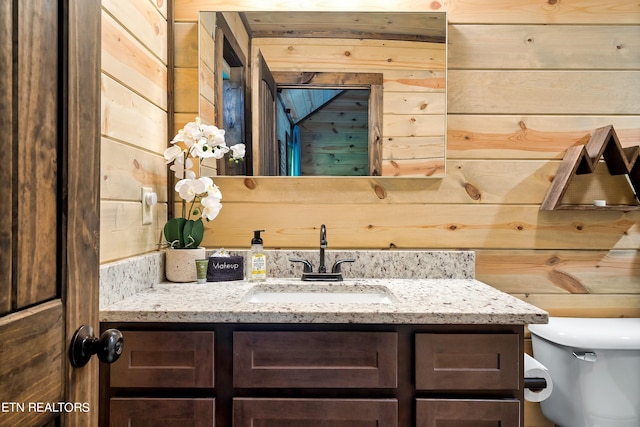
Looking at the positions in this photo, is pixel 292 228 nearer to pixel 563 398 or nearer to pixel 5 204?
pixel 563 398

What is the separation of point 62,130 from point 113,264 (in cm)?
67

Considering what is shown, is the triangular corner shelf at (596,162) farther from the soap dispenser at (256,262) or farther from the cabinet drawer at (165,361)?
the cabinet drawer at (165,361)

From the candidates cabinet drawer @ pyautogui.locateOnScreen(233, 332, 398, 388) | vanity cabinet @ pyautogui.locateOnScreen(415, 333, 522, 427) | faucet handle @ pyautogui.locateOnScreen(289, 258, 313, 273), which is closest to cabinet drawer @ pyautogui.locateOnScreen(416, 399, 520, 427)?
vanity cabinet @ pyautogui.locateOnScreen(415, 333, 522, 427)

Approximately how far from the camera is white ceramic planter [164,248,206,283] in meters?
1.55

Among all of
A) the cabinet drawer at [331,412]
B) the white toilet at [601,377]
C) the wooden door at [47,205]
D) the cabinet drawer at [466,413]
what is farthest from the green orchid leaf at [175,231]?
the white toilet at [601,377]

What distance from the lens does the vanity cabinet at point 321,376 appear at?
44.0 inches

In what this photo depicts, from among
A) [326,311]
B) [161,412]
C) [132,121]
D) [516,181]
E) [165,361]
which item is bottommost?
Result: [161,412]

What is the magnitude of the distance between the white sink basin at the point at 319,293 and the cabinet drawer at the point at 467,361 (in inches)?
15.3

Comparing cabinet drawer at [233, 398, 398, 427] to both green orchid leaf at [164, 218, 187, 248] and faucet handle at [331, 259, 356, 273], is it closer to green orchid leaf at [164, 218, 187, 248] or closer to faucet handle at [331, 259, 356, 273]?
faucet handle at [331, 259, 356, 273]

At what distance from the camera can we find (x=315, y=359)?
1.13m

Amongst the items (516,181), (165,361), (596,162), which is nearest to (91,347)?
(165,361)

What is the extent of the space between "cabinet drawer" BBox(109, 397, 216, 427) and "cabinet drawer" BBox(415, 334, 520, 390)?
53cm

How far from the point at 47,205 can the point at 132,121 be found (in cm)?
83

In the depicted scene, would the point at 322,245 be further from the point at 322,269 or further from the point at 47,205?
the point at 47,205
